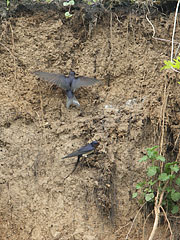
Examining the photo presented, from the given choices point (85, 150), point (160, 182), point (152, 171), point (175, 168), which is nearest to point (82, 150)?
point (85, 150)

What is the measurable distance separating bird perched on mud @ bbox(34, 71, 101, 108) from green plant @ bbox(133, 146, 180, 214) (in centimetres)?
118

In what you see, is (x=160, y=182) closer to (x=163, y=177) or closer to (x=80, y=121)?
(x=163, y=177)

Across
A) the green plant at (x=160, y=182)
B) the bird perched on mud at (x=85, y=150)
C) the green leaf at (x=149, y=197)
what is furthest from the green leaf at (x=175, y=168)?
the bird perched on mud at (x=85, y=150)

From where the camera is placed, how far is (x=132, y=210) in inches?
176

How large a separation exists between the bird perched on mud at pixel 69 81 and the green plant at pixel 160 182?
1.18 metres

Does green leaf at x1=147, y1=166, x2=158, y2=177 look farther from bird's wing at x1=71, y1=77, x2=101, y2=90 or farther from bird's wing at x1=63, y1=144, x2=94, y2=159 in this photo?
bird's wing at x1=71, y1=77, x2=101, y2=90

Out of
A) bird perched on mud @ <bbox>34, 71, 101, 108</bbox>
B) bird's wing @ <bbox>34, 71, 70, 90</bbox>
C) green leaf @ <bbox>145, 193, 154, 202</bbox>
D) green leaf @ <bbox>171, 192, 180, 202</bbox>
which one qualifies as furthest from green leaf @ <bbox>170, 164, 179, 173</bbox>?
bird's wing @ <bbox>34, 71, 70, 90</bbox>

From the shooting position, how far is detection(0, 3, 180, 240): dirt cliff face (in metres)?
4.41

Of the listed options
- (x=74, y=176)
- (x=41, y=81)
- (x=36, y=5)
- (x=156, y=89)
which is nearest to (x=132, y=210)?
(x=74, y=176)

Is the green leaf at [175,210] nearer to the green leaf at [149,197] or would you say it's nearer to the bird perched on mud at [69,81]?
the green leaf at [149,197]

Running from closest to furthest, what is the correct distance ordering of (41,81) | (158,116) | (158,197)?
(158,197), (158,116), (41,81)

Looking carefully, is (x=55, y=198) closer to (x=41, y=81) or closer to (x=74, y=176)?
(x=74, y=176)

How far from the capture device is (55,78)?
489cm

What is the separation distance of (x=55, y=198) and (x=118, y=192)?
2.36ft
